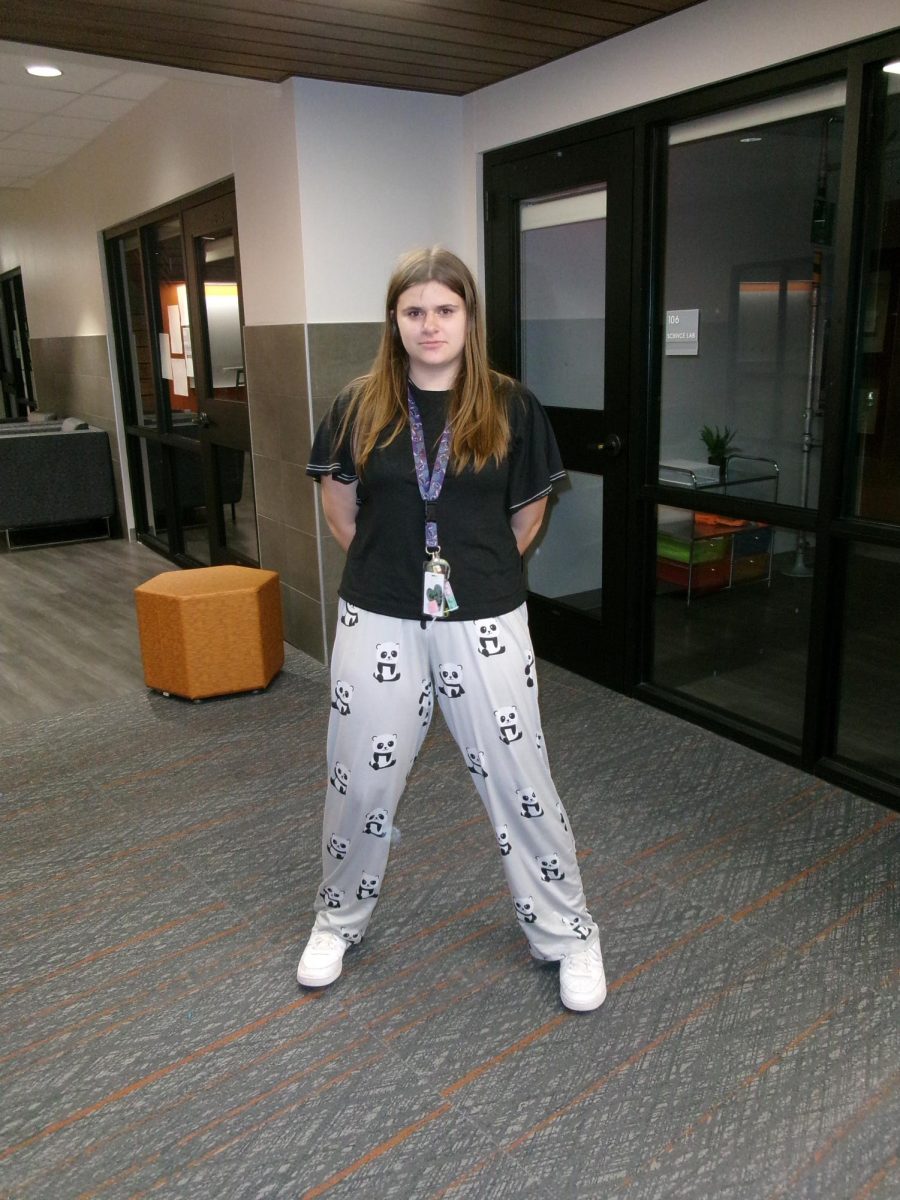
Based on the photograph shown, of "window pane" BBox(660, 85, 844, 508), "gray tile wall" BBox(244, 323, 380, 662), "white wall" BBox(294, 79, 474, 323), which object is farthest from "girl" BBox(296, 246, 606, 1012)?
"white wall" BBox(294, 79, 474, 323)

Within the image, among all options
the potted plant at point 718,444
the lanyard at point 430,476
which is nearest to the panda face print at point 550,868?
the lanyard at point 430,476

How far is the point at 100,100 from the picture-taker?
5121mm

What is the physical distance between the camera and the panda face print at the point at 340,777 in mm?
2035

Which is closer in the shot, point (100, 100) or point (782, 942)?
point (782, 942)

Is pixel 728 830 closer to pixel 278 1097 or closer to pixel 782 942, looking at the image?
pixel 782 942

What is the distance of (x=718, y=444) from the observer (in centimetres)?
337

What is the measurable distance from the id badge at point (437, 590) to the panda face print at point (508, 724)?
232 mm

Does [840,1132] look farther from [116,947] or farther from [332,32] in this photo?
[332,32]

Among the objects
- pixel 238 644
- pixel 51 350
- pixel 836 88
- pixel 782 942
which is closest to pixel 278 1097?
pixel 782 942

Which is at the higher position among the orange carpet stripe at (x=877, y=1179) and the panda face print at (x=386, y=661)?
the panda face print at (x=386, y=661)

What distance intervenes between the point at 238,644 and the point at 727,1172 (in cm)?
266

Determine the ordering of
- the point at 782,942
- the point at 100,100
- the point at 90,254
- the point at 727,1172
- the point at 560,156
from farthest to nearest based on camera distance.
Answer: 1. the point at 90,254
2. the point at 100,100
3. the point at 560,156
4. the point at 782,942
5. the point at 727,1172

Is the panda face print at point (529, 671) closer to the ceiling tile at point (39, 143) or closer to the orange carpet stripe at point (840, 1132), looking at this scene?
the orange carpet stripe at point (840, 1132)

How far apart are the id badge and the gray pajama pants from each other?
41mm
